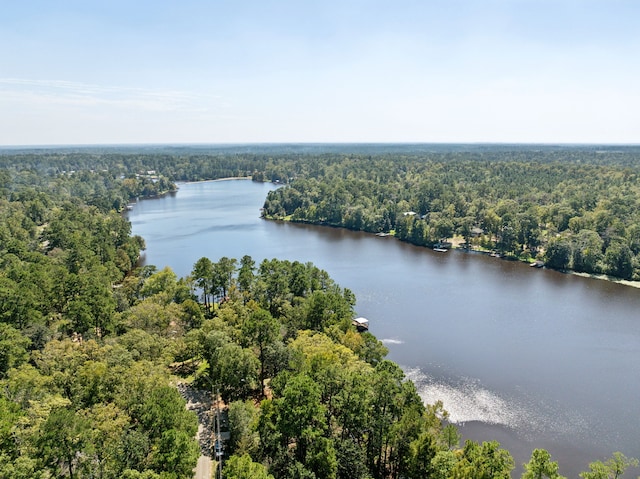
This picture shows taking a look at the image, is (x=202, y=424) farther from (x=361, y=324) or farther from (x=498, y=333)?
(x=498, y=333)

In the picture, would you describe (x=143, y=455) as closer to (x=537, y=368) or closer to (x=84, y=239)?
(x=537, y=368)

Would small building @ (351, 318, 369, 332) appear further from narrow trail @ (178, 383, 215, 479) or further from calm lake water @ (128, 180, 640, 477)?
narrow trail @ (178, 383, 215, 479)

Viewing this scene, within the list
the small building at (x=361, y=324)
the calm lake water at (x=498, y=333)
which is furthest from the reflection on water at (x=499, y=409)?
the small building at (x=361, y=324)

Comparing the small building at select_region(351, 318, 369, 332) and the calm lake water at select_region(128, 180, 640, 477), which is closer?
the calm lake water at select_region(128, 180, 640, 477)

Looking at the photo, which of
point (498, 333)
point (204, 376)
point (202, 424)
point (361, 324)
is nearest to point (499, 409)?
point (498, 333)

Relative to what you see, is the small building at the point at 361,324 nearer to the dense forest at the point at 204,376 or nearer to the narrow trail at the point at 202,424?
the dense forest at the point at 204,376

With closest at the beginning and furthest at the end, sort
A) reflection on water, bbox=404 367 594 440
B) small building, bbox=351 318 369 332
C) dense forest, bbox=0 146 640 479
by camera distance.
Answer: dense forest, bbox=0 146 640 479
reflection on water, bbox=404 367 594 440
small building, bbox=351 318 369 332

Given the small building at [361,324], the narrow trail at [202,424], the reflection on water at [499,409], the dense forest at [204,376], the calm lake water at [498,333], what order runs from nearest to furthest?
the dense forest at [204,376]
the narrow trail at [202,424]
the reflection on water at [499,409]
the calm lake water at [498,333]
the small building at [361,324]

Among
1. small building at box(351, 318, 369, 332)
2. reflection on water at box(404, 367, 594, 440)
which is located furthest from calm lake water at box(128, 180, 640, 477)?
small building at box(351, 318, 369, 332)
